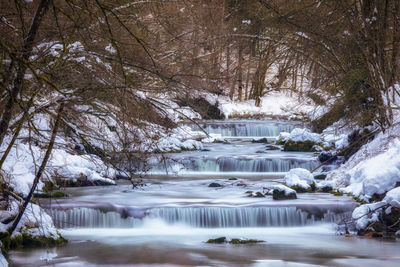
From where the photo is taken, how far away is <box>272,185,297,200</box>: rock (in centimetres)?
1182

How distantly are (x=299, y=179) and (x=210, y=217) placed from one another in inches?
128

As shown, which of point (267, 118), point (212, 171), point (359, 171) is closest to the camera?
point (359, 171)

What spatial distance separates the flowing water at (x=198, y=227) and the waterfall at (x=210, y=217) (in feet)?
0.07

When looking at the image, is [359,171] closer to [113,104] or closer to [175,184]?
[175,184]

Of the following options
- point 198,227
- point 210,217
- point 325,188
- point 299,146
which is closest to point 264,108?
point 299,146

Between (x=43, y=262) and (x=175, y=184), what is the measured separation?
6804 mm

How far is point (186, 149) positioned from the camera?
2028 centimetres

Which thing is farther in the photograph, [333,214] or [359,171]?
[359,171]

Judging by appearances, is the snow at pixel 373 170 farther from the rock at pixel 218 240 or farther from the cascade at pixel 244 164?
the rock at pixel 218 240

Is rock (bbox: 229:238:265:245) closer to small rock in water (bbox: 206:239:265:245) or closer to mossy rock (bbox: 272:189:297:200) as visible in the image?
small rock in water (bbox: 206:239:265:245)

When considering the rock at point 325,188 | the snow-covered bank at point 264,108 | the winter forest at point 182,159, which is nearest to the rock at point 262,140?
the winter forest at point 182,159

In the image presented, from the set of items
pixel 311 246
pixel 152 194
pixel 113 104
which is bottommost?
pixel 311 246

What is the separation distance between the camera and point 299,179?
13.3 meters

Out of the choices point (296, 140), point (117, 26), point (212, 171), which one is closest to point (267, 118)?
point (296, 140)
